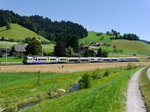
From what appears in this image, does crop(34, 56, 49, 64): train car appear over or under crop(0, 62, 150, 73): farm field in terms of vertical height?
Result: over

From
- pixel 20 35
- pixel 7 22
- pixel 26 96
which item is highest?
pixel 7 22

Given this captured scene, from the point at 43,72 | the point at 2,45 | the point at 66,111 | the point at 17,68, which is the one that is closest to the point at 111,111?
the point at 66,111

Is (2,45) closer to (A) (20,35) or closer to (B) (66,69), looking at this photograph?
(A) (20,35)

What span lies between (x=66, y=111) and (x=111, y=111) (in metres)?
3.35

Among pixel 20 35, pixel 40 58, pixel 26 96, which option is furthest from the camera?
pixel 20 35

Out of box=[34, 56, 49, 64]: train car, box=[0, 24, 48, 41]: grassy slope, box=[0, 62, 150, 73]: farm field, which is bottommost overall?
box=[0, 62, 150, 73]: farm field

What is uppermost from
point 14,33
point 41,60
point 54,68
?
point 14,33

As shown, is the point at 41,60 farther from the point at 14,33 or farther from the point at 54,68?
the point at 14,33

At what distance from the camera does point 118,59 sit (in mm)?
109688

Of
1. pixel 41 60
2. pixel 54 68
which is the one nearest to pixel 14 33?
pixel 41 60

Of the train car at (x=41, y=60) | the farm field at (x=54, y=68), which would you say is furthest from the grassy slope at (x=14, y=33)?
the farm field at (x=54, y=68)

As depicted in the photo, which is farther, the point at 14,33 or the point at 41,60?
the point at 14,33

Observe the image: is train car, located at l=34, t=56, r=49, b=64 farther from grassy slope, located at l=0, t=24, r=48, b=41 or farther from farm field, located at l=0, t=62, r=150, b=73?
grassy slope, located at l=0, t=24, r=48, b=41

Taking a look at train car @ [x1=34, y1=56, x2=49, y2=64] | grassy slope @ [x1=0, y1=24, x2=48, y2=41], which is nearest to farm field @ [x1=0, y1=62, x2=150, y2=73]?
train car @ [x1=34, y1=56, x2=49, y2=64]
